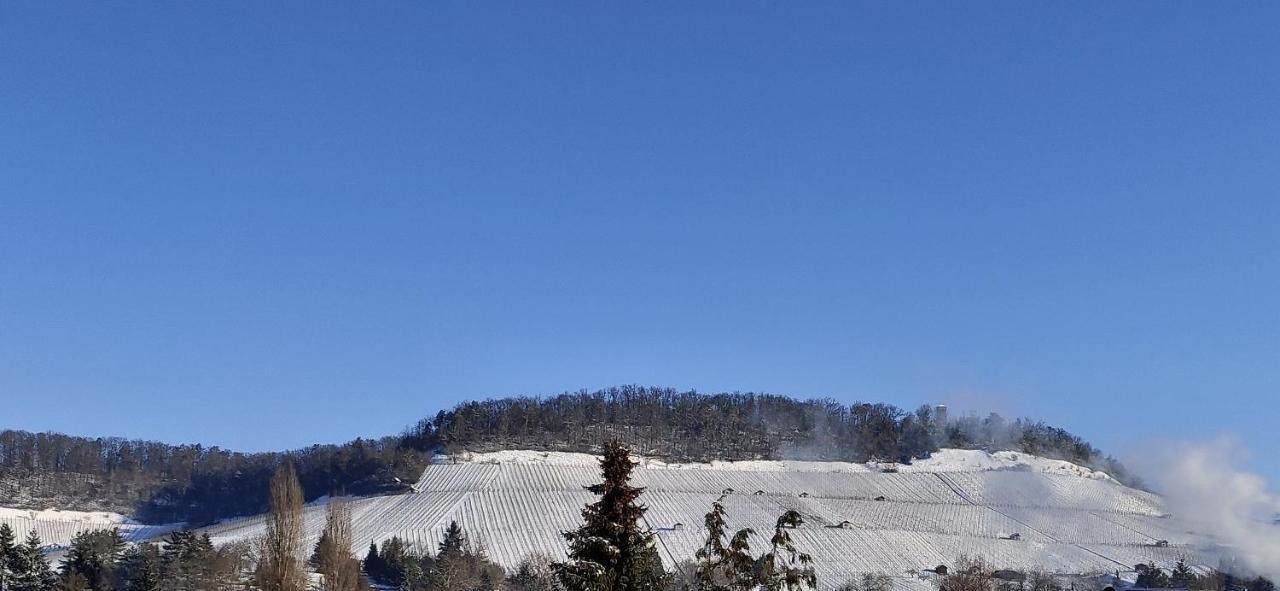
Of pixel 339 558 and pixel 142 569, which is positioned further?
pixel 142 569

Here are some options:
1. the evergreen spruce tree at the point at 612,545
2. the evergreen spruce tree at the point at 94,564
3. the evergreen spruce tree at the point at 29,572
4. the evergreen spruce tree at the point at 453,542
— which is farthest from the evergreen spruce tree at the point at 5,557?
the evergreen spruce tree at the point at 612,545

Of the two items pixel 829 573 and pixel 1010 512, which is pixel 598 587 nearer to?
pixel 829 573

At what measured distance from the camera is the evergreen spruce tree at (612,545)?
1224 inches

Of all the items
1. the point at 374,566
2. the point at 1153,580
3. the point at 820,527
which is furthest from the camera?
the point at 820,527

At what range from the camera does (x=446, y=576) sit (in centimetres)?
10344

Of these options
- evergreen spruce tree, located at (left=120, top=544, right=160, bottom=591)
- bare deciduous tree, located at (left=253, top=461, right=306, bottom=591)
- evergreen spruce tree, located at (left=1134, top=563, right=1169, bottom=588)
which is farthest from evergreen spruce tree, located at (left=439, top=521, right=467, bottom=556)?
evergreen spruce tree, located at (left=1134, top=563, right=1169, bottom=588)

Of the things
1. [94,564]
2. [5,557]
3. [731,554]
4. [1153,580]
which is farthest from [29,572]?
[1153,580]

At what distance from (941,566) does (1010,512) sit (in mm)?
60279

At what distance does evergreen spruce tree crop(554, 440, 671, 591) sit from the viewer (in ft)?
102

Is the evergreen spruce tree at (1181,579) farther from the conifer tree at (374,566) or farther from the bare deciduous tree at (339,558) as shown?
the bare deciduous tree at (339,558)

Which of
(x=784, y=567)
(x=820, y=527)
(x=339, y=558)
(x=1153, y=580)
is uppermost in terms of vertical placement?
(x=820, y=527)

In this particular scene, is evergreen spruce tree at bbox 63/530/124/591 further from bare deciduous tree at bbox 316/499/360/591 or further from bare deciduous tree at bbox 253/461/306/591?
bare deciduous tree at bbox 253/461/306/591

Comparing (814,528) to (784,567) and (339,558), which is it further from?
(784,567)

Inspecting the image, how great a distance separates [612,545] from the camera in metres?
31.2
